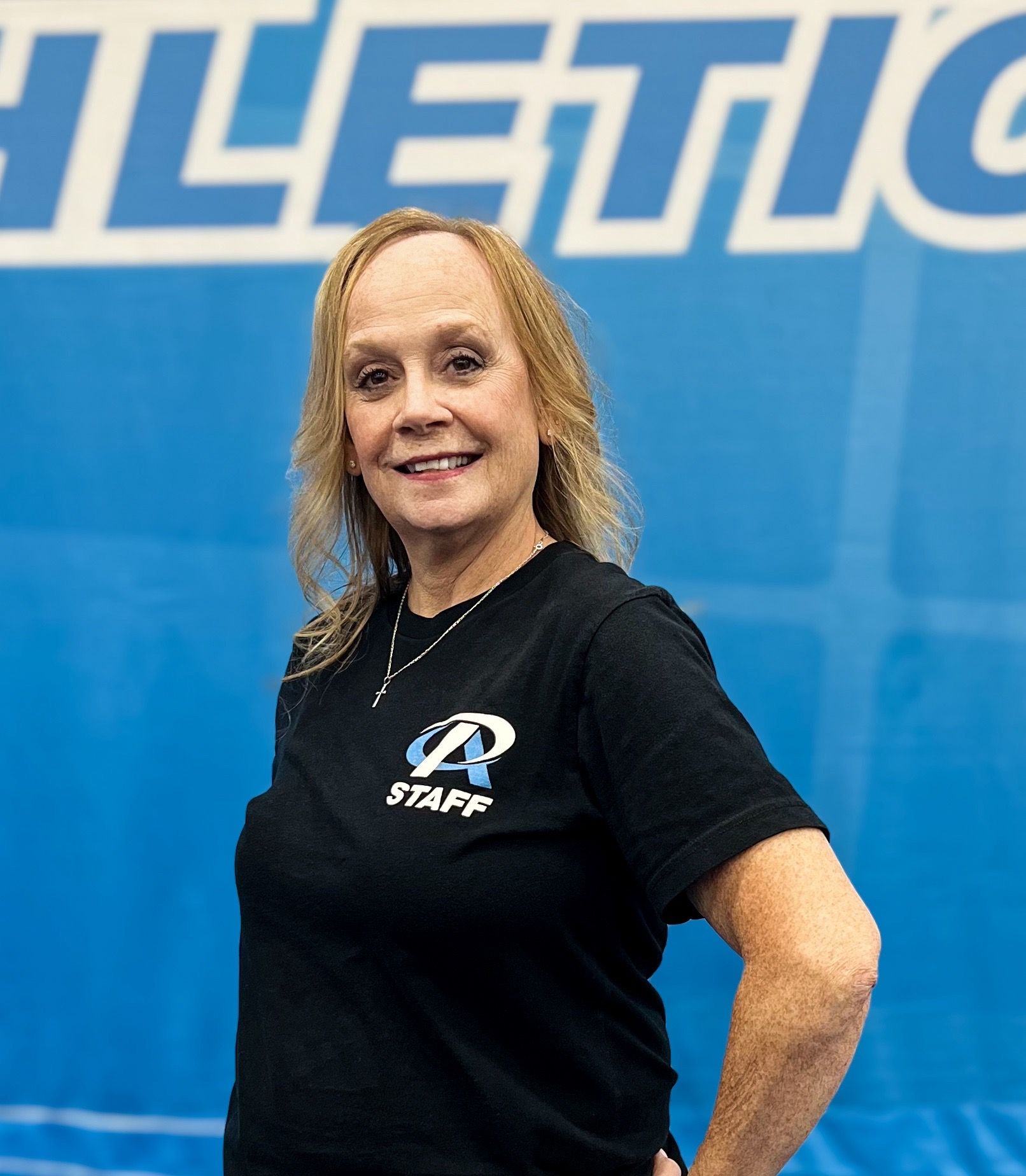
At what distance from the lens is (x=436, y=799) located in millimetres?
893

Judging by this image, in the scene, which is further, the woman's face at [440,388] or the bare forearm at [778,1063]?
the woman's face at [440,388]

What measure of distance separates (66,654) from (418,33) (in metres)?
1.14

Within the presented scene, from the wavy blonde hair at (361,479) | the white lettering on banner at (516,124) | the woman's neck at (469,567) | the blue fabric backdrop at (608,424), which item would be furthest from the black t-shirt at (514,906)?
the white lettering on banner at (516,124)

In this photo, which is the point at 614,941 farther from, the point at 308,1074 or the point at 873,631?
the point at 873,631

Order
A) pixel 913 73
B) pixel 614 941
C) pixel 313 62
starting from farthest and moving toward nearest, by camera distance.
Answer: pixel 313 62
pixel 913 73
pixel 614 941

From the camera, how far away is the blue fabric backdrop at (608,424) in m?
1.88

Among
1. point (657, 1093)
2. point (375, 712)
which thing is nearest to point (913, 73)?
point (375, 712)

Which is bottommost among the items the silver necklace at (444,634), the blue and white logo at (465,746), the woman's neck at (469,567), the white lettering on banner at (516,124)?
the blue and white logo at (465,746)

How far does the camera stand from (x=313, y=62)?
198 cm

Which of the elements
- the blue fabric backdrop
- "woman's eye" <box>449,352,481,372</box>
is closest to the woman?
"woman's eye" <box>449,352,481,372</box>

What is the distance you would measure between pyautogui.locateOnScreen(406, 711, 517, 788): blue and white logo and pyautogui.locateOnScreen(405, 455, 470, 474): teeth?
236mm

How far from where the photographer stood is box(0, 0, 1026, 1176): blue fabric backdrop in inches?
73.9

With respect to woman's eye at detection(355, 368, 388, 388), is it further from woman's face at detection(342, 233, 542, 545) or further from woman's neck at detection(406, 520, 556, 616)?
woman's neck at detection(406, 520, 556, 616)

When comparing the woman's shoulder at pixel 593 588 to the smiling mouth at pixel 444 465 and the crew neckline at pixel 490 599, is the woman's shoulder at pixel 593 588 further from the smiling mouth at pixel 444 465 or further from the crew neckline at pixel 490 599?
the smiling mouth at pixel 444 465
